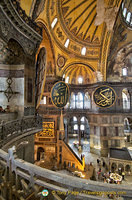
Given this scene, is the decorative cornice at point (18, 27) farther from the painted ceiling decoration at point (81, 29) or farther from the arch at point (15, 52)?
the painted ceiling decoration at point (81, 29)

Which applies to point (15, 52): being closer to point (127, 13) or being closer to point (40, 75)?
point (40, 75)

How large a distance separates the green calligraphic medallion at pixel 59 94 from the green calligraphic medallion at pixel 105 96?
5030mm

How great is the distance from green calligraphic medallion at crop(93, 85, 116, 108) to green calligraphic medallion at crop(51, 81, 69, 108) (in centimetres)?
503

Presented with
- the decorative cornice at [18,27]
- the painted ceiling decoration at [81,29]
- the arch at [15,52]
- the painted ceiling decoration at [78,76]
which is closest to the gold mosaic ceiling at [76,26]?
the painted ceiling decoration at [81,29]

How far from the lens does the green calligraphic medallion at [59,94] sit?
32.0ft

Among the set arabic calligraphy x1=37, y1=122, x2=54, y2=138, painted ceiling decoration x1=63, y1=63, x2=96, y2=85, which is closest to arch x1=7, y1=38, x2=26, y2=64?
arabic calligraphy x1=37, y1=122, x2=54, y2=138

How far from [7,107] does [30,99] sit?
1.21 metres

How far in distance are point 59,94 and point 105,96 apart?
6.31m

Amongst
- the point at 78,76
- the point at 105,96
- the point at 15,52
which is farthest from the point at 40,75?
the point at 78,76

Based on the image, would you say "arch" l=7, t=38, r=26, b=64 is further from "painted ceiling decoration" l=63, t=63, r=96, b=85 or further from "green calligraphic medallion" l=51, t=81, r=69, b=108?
"painted ceiling decoration" l=63, t=63, r=96, b=85

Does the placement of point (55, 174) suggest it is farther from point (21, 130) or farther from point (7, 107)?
point (7, 107)

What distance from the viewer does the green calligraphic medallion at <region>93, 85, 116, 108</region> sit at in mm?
13656

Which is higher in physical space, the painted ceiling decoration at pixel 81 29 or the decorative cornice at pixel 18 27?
the painted ceiling decoration at pixel 81 29

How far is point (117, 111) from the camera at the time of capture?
15672 mm
